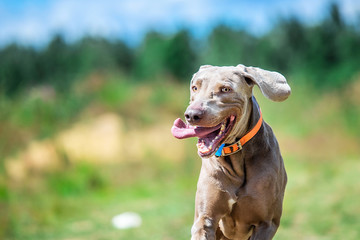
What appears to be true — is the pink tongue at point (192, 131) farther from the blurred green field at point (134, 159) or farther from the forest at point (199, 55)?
the forest at point (199, 55)

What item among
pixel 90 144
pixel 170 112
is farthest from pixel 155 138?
pixel 90 144

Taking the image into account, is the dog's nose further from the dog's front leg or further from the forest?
the forest

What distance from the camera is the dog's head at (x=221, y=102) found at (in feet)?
10.9

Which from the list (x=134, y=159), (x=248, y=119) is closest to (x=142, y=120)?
(x=134, y=159)

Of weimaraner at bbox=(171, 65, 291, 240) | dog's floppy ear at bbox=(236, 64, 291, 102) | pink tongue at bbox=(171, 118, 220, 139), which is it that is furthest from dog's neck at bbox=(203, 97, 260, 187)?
pink tongue at bbox=(171, 118, 220, 139)

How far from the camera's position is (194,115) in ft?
10.6

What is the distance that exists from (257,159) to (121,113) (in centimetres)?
1058

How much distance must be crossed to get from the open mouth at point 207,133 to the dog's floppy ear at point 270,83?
10.9 inches

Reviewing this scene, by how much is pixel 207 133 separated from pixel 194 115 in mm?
207

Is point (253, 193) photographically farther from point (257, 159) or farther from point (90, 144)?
point (90, 144)

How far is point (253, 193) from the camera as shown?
3.65m

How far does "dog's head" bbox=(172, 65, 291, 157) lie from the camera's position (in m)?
3.32

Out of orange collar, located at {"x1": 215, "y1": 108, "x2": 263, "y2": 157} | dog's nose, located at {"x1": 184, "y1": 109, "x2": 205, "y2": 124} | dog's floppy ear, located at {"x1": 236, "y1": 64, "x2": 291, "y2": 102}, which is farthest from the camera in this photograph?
orange collar, located at {"x1": 215, "y1": 108, "x2": 263, "y2": 157}

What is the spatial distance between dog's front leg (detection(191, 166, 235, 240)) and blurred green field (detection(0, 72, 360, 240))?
530cm
